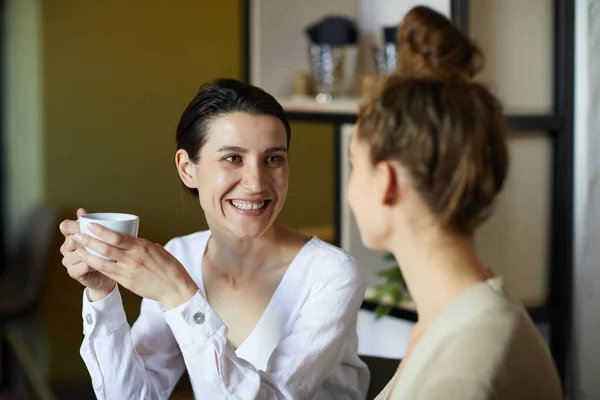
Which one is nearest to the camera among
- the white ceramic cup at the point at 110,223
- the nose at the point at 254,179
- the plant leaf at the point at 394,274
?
A: the white ceramic cup at the point at 110,223

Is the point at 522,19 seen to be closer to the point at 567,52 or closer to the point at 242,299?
the point at 567,52

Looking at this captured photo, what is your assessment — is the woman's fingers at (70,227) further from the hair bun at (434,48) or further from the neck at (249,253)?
the hair bun at (434,48)

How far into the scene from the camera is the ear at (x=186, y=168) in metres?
1.41

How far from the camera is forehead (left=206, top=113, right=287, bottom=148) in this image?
133 centimetres

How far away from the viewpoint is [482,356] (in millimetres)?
885

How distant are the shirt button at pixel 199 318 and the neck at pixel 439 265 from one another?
15.0 inches

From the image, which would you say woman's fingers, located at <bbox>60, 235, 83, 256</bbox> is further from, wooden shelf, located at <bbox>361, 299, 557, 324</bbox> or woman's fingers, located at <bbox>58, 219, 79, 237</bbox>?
wooden shelf, located at <bbox>361, 299, 557, 324</bbox>

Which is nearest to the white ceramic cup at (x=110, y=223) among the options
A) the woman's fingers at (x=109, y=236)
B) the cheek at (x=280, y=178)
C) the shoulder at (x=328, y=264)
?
the woman's fingers at (x=109, y=236)

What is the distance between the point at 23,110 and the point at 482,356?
4015 millimetres

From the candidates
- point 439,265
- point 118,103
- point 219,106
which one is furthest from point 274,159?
point 118,103

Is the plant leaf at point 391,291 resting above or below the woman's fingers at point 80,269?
below

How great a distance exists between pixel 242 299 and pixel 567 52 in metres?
1.39

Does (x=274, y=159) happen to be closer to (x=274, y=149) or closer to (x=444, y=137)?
(x=274, y=149)

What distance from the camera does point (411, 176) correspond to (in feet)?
3.12
